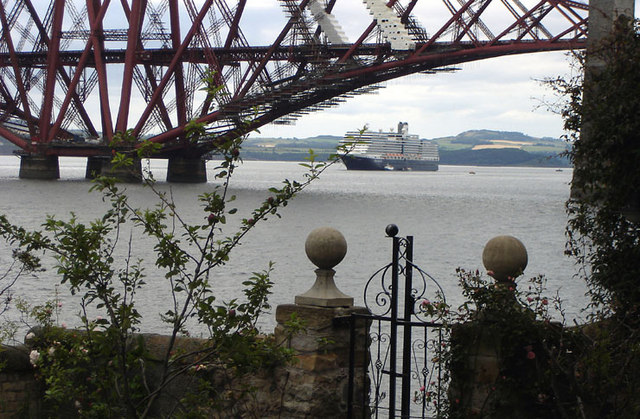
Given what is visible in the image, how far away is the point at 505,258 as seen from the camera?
574 cm

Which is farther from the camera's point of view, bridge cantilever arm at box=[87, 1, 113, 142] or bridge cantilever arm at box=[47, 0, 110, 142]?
bridge cantilever arm at box=[47, 0, 110, 142]

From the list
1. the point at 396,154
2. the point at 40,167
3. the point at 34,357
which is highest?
the point at 396,154

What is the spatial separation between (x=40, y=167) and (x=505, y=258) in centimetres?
5959

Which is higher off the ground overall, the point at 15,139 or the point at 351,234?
the point at 15,139

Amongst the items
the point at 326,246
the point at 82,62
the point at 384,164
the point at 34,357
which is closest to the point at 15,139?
the point at 82,62

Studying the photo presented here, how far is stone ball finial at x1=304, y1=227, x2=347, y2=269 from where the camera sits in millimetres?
6000

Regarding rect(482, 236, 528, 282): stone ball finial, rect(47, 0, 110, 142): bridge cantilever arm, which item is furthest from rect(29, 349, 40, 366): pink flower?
rect(47, 0, 110, 142): bridge cantilever arm

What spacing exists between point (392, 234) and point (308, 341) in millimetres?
861

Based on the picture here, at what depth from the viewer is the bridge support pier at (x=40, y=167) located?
203 feet

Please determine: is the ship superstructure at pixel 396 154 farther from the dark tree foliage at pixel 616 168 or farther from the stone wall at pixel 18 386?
the stone wall at pixel 18 386

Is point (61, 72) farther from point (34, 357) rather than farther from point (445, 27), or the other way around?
point (34, 357)

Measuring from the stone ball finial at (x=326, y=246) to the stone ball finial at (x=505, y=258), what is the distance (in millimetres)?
862

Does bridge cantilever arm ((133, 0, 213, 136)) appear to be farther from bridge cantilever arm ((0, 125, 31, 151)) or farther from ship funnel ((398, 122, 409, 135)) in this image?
ship funnel ((398, 122, 409, 135))

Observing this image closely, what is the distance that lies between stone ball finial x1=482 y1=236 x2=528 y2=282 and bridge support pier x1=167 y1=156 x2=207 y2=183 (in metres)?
58.7
